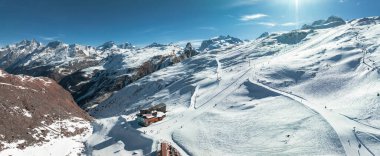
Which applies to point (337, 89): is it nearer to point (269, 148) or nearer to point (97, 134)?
point (269, 148)

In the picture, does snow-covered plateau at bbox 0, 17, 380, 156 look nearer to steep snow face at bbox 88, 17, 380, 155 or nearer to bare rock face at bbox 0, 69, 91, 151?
steep snow face at bbox 88, 17, 380, 155

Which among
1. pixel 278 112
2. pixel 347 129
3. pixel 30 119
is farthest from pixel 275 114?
pixel 30 119

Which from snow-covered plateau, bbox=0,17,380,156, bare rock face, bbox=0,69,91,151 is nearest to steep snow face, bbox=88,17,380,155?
snow-covered plateau, bbox=0,17,380,156

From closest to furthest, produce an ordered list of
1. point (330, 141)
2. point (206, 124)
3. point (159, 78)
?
point (330, 141) → point (206, 124) → point (159, 78)

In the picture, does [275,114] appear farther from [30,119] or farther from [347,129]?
[30,119]

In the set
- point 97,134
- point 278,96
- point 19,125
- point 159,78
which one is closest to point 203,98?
point 278,96

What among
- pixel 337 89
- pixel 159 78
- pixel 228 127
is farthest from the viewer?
pixel 159 78
